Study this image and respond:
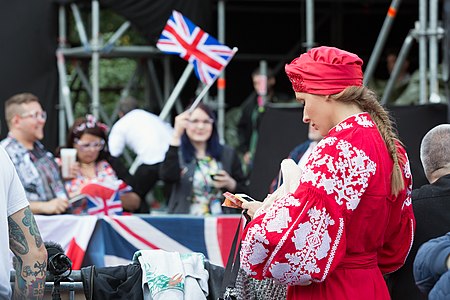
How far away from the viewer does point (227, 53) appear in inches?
334

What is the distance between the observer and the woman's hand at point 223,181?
7445mm

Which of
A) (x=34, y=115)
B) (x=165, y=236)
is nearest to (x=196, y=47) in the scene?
(x=34, y=115)

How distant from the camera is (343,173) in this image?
3.76 m

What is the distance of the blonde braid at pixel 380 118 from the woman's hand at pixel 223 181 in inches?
136

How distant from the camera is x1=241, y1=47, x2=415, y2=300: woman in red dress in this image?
3.73m

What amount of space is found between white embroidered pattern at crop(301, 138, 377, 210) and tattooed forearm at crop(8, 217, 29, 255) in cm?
128

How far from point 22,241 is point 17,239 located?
24mm

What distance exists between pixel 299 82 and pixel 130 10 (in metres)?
6.97

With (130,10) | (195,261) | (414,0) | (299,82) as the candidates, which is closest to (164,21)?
(130,10)

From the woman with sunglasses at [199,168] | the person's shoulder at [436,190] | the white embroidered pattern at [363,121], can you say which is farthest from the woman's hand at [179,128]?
the white embroidered pattern at [363,121]

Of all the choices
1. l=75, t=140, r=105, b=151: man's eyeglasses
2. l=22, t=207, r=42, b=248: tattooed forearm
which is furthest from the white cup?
l=22, t=207, r=42, b=248: tattooed forearm

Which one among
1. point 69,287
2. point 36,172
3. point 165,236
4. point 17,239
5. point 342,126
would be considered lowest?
point 165,236

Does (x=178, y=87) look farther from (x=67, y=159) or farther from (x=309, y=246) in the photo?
A: (x=309, y=246)

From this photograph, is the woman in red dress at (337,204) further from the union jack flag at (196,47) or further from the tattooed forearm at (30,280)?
the union jack flag at (196,47)
